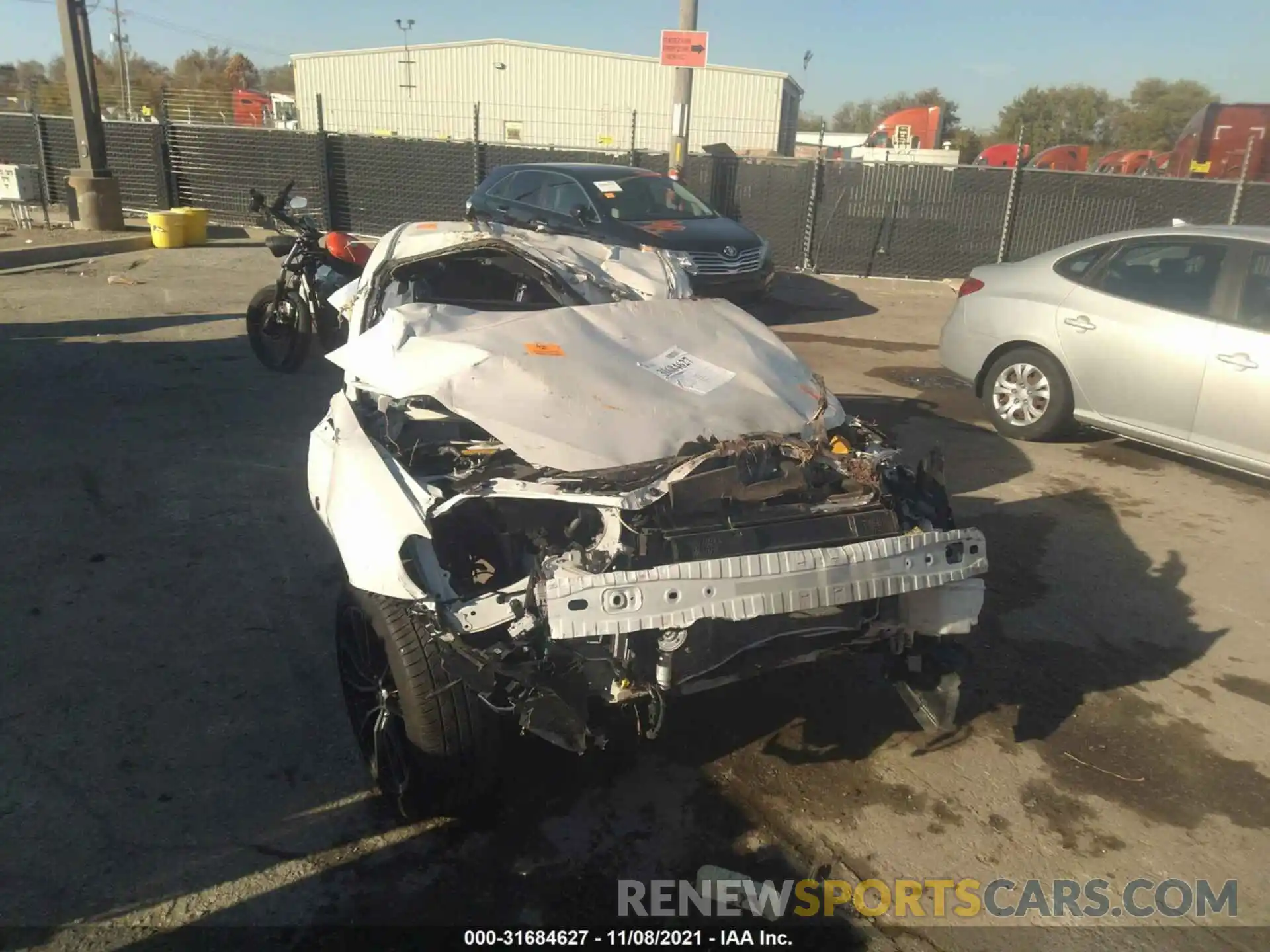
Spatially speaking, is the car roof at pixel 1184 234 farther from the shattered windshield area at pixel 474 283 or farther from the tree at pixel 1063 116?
the tree at pixel 1063 116

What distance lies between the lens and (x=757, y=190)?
50.3ft

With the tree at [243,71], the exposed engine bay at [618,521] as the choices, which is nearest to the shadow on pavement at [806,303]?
the exposed engine bay at [618,521]

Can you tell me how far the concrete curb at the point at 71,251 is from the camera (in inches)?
508

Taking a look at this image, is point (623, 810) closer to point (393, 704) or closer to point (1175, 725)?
point (393, 704)

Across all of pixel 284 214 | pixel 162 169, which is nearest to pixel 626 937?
pixel 284 214

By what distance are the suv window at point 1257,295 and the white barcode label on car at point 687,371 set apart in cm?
375

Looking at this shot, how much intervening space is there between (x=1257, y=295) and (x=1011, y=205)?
9.36 m

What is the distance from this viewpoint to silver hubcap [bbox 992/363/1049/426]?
6.96 m

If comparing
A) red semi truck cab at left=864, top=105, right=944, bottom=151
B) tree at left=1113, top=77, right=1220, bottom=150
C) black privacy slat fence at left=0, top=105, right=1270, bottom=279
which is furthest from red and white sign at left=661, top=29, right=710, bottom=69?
tree at left=1113, top=77, right=1220, bottom=150

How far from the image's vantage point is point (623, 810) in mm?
3174

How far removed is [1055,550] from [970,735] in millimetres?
1995

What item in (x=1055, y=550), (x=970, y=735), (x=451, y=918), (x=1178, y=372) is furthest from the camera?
(x=1178, y=372)

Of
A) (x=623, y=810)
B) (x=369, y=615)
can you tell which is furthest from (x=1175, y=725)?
(x=369, y=615)

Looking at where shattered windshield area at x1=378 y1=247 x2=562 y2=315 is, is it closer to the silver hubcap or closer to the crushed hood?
the crushed hood
